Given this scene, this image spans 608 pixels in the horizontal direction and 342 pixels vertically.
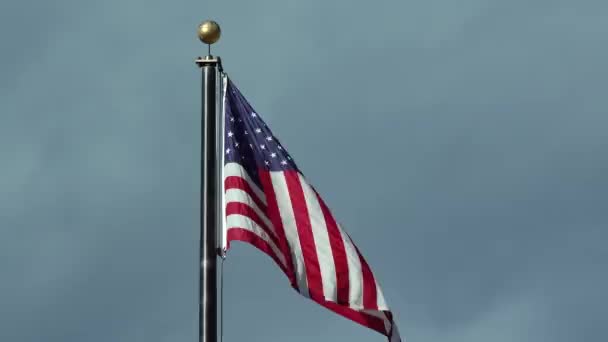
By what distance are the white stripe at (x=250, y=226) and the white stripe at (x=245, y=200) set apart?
290 millimetres

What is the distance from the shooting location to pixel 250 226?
77.6ft

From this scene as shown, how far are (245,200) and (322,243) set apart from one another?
5.71 ft

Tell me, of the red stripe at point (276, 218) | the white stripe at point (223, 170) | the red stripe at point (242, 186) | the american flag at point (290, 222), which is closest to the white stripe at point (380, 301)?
the american flag at point (290, 222)

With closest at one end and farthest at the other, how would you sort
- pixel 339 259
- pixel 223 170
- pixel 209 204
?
pixel 209 204
pixel 223 170
pixel 339 259

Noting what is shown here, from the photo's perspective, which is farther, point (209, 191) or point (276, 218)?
point (276, 218)

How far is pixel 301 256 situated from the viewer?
79.9 feet

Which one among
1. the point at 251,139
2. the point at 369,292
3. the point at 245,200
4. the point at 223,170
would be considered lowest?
the point at 369,292

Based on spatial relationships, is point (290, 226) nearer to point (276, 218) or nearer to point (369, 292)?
point (276, 218)

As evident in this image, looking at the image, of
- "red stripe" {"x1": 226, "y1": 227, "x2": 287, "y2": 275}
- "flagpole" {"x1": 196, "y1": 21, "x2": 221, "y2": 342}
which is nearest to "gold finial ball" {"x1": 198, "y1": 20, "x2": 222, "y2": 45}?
"flagpole" {"x1": 196, "y1": 21, "x2": 221, "y2": 342}

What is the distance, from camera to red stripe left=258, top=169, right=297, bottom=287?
24.1 meters

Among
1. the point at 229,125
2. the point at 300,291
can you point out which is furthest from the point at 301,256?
the point at 229,125

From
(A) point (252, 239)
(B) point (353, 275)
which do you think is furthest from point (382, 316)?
(A) point (252, 239)

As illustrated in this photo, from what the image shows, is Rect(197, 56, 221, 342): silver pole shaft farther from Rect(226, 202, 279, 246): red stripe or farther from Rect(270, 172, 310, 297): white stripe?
Rect(270, 172, 310, 297): white stripe

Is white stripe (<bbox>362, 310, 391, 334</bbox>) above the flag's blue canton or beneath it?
beneath
